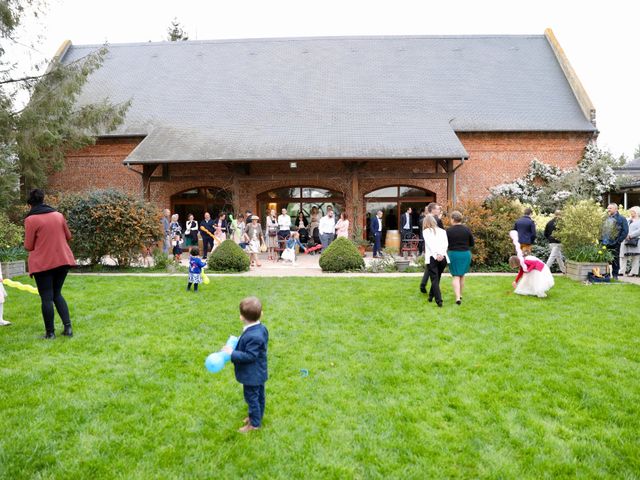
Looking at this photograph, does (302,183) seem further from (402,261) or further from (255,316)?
(255,316)

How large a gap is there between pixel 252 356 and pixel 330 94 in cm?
1758

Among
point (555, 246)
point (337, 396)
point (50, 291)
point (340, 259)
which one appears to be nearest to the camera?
point (337, 396)

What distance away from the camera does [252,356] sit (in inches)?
126

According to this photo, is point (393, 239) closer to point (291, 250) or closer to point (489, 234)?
point (291, 250)

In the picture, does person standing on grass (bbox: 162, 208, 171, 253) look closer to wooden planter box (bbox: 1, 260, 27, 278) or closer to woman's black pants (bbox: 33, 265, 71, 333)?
wooden planter box (bbox: 1, 260, 27, 278)

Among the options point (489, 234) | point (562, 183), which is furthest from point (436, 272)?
point (562, 183)

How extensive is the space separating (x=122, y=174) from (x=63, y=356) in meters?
15.4

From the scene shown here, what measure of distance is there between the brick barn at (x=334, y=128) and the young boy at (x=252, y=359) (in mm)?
12456

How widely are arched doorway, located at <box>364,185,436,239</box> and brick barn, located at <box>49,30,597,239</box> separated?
50 mm

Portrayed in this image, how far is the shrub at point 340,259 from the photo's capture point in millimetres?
11289

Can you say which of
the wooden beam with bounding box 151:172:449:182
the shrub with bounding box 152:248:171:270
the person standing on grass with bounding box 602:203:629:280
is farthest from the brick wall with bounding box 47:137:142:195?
the person standing on grass with bounding box 602:203:629:280

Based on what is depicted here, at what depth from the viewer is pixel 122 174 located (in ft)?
61.5

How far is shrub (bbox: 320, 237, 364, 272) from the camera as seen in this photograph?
11.3 meters

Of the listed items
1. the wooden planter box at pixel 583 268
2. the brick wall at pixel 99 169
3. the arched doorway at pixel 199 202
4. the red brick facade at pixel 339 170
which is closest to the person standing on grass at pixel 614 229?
the wooden planter box at pixel 583 268
